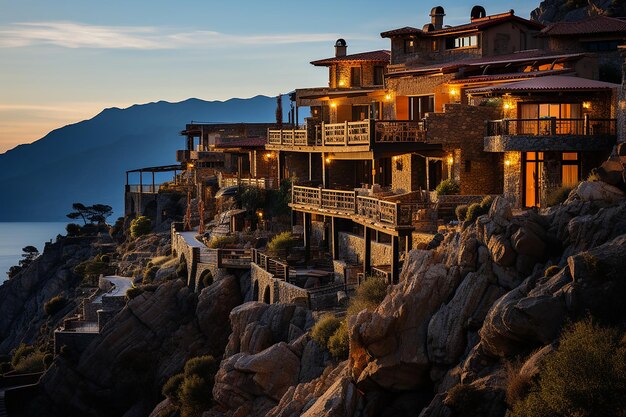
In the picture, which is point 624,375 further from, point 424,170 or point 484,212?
point 424,170

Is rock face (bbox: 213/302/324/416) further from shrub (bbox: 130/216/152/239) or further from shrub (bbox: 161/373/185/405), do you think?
shrub (bbox: 130/216/152/239)

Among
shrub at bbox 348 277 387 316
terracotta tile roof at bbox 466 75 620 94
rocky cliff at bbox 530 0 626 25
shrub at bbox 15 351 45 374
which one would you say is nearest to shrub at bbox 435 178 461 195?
terracotta tile roof at bbox 466 75 620 94

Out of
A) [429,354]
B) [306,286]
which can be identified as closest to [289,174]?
[306,286]

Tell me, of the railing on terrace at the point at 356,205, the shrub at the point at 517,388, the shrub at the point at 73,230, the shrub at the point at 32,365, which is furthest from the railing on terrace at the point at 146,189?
the shrub at the point at 517,388

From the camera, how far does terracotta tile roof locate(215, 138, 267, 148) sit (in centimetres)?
8050

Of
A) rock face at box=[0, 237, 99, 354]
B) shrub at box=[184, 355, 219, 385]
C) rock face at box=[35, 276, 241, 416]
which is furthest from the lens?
rock face at box=[0, 237, 99, 354]

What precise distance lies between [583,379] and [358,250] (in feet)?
82.3

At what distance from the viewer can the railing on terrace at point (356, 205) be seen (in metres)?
41.8

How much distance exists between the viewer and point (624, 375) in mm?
24375

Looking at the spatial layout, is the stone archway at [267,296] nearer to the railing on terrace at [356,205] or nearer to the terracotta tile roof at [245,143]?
the railing on terrace at [356,205]

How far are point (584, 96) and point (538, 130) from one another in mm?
2612

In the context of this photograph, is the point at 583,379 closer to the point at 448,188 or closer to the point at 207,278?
the point at 448,188

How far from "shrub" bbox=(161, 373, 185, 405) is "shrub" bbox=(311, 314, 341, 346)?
11265mm

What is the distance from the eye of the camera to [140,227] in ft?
304
